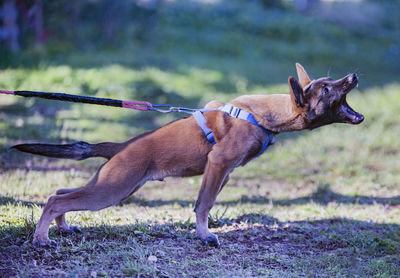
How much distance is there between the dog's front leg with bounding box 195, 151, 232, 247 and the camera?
4688mm

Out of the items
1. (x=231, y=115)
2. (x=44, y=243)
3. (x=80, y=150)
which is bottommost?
(x=44, y=243)

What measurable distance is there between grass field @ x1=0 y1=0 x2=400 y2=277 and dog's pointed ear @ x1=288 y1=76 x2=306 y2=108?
3.67 ft

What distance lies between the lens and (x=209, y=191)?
478cm

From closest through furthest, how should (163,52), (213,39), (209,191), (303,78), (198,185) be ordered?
(209,191) → (303,78) → (198,185) → (163,52) → (213,39)

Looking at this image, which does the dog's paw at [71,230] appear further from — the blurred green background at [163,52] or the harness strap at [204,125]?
the blurred green background at [163,52]

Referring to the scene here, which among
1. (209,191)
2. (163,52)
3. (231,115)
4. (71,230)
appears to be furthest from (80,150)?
(163,52)

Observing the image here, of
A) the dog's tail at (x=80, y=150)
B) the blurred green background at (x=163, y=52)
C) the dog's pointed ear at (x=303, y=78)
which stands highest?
the blurred green background at (x=163, y=52)

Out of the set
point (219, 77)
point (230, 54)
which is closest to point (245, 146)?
point (219, 77)

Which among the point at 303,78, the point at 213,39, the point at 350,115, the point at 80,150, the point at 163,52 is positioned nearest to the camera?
the point at 80,150

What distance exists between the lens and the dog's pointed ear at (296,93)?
467 centimetres

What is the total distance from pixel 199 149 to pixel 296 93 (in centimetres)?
111

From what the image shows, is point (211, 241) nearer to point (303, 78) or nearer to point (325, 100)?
point (325, 100)

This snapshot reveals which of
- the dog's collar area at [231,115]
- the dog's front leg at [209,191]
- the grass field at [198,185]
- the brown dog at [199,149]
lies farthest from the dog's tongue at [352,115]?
the dog's front leg at [209,191]

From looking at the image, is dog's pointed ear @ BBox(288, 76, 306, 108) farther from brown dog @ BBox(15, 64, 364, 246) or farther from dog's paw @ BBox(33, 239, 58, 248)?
dog's paw @ BBox(33, 239, 58, 248)
